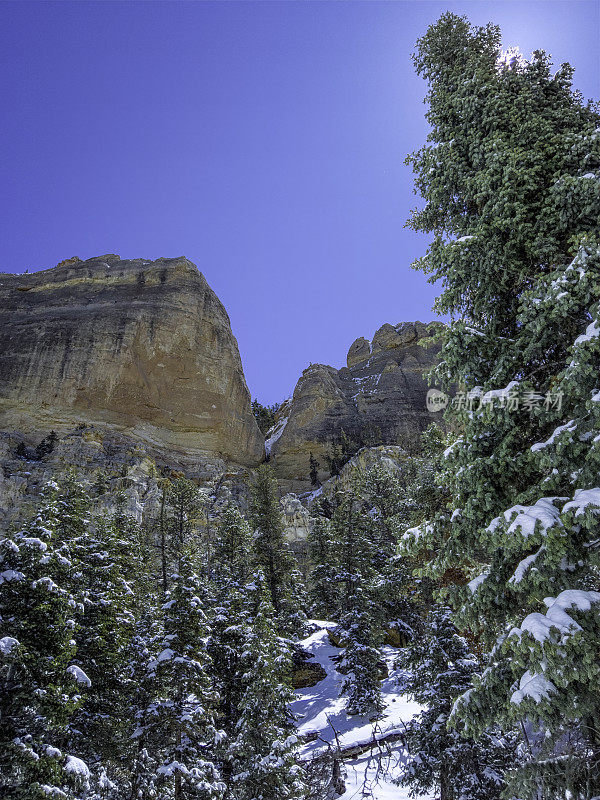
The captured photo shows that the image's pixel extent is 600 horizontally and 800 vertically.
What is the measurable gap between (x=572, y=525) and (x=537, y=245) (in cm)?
400

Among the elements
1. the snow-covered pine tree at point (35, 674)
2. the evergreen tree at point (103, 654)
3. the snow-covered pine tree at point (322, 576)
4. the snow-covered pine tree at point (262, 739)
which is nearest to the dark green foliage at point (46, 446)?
the snow-covered pine tree at point (322, 576)

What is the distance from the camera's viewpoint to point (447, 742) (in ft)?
36.9

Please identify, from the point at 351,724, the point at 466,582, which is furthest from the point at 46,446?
the point at 466,582

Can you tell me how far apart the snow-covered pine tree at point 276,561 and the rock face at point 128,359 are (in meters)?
31.5

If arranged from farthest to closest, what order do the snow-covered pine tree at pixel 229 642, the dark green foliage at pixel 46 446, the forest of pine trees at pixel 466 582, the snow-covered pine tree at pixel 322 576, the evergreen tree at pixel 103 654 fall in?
1. the dark green foliage at pixel 46 446
2. the snow-covered pine tree at pixel 322 576
3. the snow-covered pine tree at pixel 229 642
4. the evergreen tree at pixel 103 654
5. the forest of pine trees at pixel 466 582

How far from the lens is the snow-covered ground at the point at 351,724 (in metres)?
12.9

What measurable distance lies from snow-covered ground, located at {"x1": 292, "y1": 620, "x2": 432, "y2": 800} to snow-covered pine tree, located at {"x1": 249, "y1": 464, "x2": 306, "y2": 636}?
2366 mm

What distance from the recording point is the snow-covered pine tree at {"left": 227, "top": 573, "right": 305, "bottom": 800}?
37.5 ft

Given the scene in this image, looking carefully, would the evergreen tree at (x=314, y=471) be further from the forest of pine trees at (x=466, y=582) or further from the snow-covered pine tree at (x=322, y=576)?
the forest of pine trees at (x=466, y=582)

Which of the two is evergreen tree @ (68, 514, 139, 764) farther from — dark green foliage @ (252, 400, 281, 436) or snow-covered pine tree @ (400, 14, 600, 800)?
dark green foliage @ (252, 400, 281, 436)

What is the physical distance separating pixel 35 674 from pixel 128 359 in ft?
181

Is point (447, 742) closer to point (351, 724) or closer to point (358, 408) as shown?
point (351, 724)

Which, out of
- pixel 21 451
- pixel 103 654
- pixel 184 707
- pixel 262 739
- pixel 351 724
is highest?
pixel 21 451

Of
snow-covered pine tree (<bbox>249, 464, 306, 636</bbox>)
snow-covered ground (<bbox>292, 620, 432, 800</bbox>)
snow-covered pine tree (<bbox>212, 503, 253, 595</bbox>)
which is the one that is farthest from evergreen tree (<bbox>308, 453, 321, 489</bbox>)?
snow-covered ground (<bbox>292, 620, 432, 800</bbox>)
